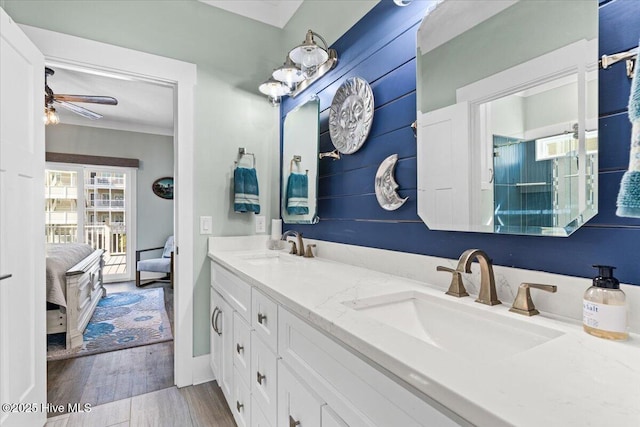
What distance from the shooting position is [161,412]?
1.88m

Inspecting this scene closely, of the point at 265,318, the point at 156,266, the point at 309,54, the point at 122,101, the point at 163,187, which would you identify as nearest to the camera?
the point at 265,318

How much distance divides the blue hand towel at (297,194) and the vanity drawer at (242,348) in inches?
32.4

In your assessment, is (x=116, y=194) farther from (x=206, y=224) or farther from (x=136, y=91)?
(x=206, y=224)

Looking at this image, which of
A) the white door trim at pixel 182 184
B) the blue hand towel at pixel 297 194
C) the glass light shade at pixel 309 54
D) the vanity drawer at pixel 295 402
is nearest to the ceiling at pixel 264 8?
the white door trim at pixel 182 184

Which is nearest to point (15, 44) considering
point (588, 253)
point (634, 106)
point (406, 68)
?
point (406, 68)

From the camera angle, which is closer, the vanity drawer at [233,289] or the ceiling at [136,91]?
the vanity drawer at [233,289]

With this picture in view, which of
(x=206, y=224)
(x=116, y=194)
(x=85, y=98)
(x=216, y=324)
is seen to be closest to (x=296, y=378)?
(x=216, y=324)

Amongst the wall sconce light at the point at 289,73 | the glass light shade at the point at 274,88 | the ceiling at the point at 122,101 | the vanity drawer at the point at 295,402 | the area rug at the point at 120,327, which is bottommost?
the area rug at the point at 120,327

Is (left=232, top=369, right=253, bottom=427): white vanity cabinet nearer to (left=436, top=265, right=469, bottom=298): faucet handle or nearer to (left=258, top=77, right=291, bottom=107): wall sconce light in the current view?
(left=436, top=265, right=469, bottom=298): faucet handle

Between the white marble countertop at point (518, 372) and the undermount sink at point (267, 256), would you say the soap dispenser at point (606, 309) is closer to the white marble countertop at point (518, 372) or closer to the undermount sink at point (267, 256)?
the white marble countertop at point (518, 372)

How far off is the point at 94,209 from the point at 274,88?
14.9 feet

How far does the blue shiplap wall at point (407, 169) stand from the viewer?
783mm

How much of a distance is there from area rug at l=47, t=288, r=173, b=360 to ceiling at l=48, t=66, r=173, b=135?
2.29 metres

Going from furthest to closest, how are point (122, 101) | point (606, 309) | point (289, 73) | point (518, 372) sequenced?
point (122, 101) < point (289, 73) < point (606, 309) < point (518, 372)
